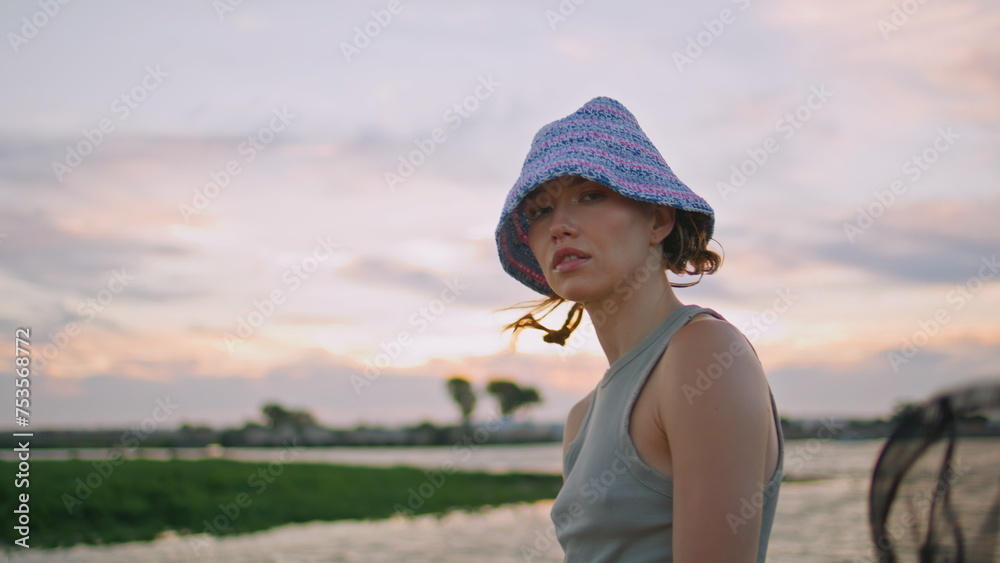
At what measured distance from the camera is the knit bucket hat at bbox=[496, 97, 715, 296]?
78.7 inches

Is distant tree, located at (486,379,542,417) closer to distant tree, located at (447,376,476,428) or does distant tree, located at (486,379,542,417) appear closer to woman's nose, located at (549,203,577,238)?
distant tree, located at (447,376,476,428)

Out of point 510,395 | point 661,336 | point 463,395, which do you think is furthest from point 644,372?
point 510,395

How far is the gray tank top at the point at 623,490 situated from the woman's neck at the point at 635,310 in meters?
0.06

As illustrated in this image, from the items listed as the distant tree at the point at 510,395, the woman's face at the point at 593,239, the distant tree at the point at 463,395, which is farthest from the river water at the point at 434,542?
the distant tree at the point at 510,395

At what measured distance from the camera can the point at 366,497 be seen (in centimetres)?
2327

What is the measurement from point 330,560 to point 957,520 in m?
14.5

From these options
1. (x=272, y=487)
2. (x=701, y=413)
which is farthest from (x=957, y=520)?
(x=272, y=487)

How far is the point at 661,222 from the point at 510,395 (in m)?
92.9

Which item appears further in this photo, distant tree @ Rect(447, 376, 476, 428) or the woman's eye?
distant tree @ Rect(447, 376, 476, 428)

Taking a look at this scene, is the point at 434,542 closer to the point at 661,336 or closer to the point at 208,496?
the point at 208,496

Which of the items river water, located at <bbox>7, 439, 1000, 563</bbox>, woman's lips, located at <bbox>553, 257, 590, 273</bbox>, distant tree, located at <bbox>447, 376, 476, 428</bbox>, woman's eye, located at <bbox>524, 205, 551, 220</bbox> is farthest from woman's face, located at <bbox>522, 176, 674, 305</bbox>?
distant tree, located at <bbox>447, 376, 476, 428</bbox>

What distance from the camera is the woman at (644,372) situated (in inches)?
65.6

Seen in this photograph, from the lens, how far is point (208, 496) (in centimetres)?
2041

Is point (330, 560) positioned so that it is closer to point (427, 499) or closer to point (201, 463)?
point (427, 499)
